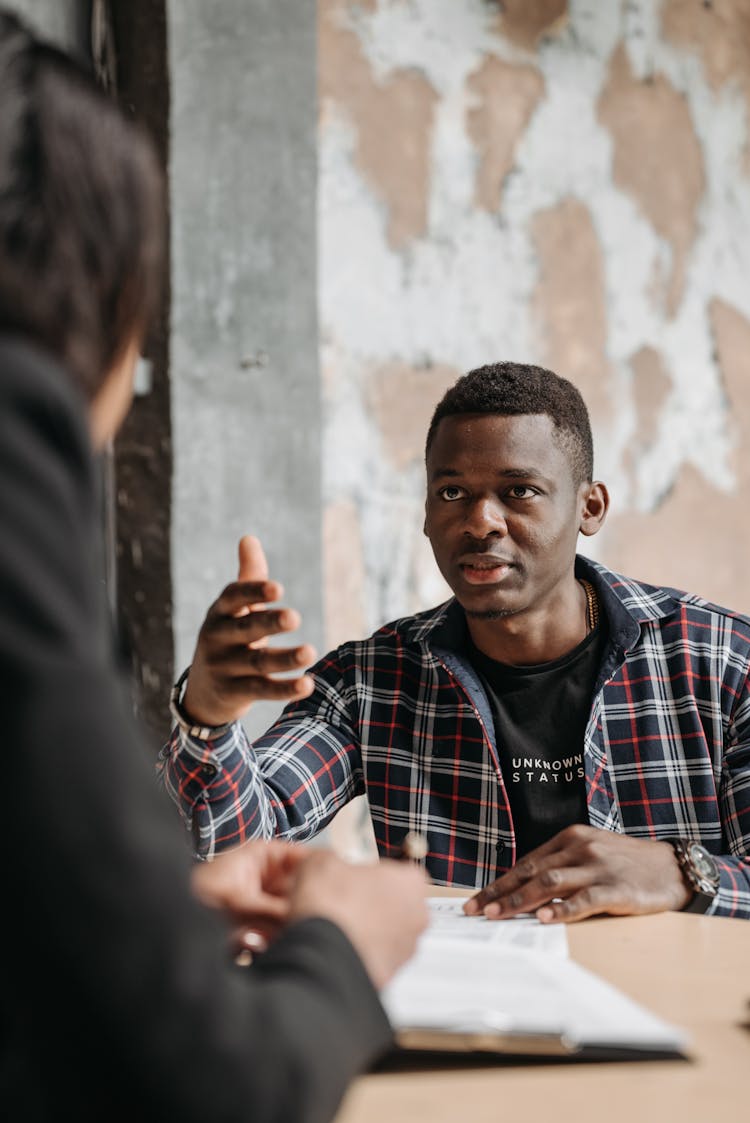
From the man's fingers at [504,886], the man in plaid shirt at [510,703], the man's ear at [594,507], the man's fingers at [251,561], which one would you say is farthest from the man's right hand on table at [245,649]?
the man's ear at [594,507]

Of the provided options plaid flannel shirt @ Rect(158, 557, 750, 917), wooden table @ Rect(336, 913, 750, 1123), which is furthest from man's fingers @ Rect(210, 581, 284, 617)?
wooden table @ Rect(336, 913, 750, 1123)

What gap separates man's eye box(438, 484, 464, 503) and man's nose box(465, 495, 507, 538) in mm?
33

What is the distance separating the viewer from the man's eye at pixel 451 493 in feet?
5.61

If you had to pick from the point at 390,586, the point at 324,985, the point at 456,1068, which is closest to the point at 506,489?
the point at 390,586

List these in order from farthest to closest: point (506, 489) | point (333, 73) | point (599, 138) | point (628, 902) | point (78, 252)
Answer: point (599, 138)
point (333, 73)
point (506, 489)
point (628, 902)
point (78, 252)

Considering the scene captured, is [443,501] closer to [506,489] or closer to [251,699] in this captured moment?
[506,489]

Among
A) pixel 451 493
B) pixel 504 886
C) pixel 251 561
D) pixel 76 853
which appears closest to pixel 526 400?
pixel 451 493

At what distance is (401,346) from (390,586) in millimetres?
523

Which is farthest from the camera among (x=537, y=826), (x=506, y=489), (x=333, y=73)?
(x=333, y=73)

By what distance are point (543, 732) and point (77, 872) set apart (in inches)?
48.7

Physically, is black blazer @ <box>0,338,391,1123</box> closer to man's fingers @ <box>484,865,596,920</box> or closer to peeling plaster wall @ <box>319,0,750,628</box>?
man's fingers @ <box>484,865,596,920</box>

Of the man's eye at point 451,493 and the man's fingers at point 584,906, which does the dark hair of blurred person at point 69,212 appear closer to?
the man's fingers at point 584,906

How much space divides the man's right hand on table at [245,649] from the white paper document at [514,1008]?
327 millimetres

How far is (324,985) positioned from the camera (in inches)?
21.7
